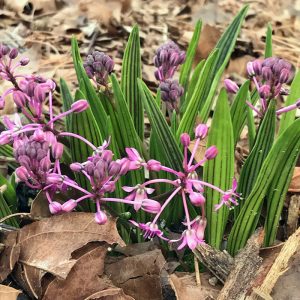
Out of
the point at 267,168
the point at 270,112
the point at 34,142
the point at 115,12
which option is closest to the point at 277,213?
the point at 267,168

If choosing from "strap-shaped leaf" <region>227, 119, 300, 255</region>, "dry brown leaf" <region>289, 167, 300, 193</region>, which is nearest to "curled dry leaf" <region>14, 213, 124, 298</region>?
"strap-shaped leaf" <region>227, 119, 300, 255</region>

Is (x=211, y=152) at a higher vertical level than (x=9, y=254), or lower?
higher

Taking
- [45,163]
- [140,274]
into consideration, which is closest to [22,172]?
[45,163]

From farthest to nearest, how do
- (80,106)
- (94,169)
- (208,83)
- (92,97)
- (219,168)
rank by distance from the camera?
1. (208,83)
2. (92,97)
3. (219,168)
4. (80,106)
5. (94,169)

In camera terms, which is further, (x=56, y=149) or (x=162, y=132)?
(x=162, y=132)

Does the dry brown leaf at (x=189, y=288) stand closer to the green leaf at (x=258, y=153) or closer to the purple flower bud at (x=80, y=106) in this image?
the green leaf at (x=258, y=153)

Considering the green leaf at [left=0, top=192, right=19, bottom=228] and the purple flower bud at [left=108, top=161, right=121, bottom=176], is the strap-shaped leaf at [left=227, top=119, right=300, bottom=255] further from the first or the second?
the green leaf at [left=0, top=192, right=19, bottom=228]

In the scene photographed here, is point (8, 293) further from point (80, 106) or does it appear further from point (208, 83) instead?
point (208, 83)
